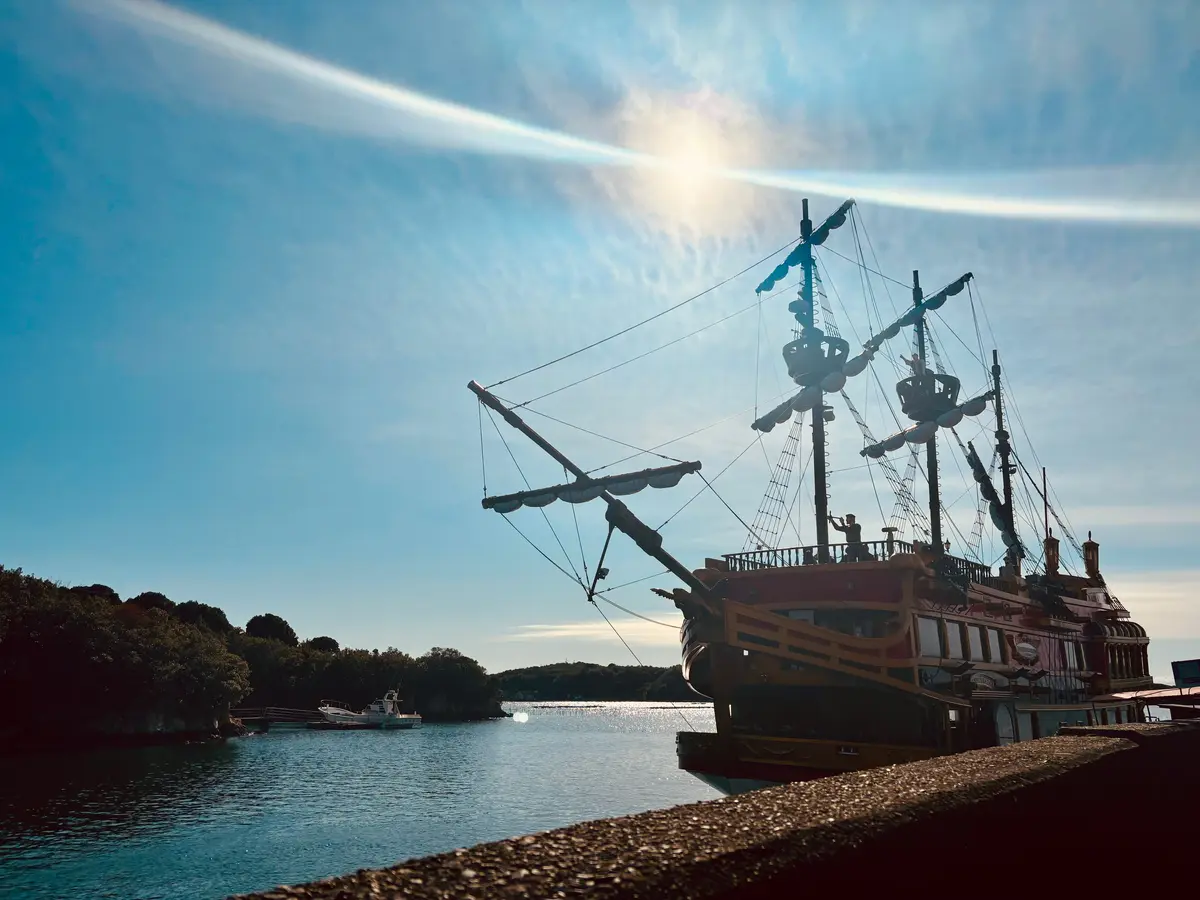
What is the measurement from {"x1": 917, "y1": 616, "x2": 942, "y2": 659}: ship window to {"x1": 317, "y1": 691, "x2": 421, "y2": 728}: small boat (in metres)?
96.4

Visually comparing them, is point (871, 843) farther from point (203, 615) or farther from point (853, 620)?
point (203, 615)

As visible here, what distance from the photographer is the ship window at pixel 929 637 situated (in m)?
27.6

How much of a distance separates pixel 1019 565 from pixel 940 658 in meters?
34.4

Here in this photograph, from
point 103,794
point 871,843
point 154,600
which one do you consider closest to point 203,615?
point 154,600

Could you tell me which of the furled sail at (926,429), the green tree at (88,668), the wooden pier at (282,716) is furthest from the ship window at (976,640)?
the wooden pier at (282,716)

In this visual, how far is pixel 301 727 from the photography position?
111500 millimetres

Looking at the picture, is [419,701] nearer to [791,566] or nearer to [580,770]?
[580,770]

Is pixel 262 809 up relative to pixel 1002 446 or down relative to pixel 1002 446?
down

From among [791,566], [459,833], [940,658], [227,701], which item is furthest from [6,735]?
[940,658]

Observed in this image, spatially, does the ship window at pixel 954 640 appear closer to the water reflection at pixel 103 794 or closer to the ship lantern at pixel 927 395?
the ship lantern at pixel 927 395

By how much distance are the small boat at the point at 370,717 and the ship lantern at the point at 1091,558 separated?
88.6 meters

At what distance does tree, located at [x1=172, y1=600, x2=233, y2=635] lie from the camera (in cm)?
12488

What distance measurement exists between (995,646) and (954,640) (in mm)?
4499

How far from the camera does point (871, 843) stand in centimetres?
475
